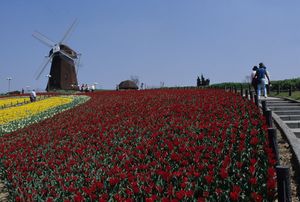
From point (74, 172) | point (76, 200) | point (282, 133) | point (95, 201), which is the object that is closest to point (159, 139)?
point (74, 172)

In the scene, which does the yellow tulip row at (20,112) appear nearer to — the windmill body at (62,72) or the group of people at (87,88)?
the group of people at (87,88)

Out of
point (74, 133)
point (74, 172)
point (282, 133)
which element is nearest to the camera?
point (74, 172)

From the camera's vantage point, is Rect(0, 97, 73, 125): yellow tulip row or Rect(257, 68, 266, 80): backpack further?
Rect(0, 97, 73, 125): yellow tulip row

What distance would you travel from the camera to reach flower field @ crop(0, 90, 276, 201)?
5305mm

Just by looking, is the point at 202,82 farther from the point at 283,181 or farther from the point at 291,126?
the point at 283,181

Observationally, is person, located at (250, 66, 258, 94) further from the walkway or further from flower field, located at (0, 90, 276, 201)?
flower field, located at (0, 90, 276, 201)

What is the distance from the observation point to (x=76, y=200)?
4848mm

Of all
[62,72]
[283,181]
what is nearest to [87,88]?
[62,72]

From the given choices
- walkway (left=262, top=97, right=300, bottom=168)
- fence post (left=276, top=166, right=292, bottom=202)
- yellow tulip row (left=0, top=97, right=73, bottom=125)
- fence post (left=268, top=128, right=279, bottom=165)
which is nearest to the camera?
fence post (left=276, top=166, right=292, bottom=202)

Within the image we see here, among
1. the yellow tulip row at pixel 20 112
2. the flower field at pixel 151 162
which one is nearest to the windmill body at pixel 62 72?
the yellow tulip row at pixel 20 112

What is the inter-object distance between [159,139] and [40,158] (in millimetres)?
2953

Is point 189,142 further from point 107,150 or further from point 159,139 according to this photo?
point 107,150

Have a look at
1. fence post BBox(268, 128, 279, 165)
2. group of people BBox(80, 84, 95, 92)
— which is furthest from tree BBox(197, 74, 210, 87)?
fence post BBox(268, 128, 279, 165)

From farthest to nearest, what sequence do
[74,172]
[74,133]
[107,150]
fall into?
[74,133], [107,150], [74,172]
